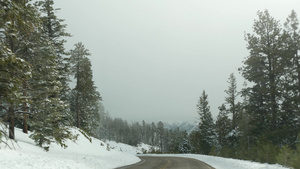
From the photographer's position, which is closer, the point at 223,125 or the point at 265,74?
the point at 265,74

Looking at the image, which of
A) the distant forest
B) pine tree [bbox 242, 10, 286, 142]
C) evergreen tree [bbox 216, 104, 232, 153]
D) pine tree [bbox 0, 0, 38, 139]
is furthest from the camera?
evergreen tree [bbox 216, 104, 232, 153]

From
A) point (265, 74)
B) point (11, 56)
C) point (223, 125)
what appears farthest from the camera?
point (223, 125)

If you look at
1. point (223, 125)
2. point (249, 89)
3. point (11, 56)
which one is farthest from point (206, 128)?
point (11, 56)

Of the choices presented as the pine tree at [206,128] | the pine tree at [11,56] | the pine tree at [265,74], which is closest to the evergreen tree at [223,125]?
the pine tree at [206,128]

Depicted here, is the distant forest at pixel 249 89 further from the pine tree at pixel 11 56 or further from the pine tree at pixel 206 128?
the pine tree at pixel 206 128

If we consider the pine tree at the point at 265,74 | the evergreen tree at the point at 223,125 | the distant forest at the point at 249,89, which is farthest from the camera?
the evergreen tree at the point at 223,125

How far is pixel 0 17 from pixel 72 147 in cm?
2084

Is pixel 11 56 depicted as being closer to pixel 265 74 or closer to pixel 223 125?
pixel 265 74

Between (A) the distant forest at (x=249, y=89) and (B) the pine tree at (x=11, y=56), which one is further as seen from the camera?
(A) the distant forest at (x=249, y=89)

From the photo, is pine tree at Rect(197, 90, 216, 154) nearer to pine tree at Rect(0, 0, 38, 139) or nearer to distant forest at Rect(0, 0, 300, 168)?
distant forest at Rect(0, 0, 300, 168)

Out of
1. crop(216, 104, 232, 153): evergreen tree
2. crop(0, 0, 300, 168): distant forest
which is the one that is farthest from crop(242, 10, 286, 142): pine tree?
crop(216, 104, 232, 153): evergreen tree

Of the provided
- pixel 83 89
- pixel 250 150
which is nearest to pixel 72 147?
pixel 83 89

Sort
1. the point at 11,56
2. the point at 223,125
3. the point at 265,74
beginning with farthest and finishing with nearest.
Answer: the point at 223,125
the point at 265,74
the point at 11,56

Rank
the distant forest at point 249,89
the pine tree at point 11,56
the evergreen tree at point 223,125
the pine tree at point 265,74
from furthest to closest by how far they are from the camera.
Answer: the evergreen tree at point 223,125 → the pine tree at point 265,74 → the distant forest at point 249,89 → the pine tree at point 11,56
